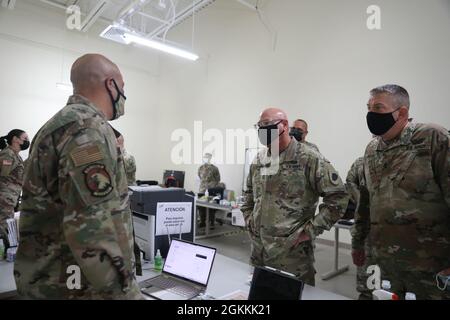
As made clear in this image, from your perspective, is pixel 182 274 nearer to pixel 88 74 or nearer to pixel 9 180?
pixel 88 74

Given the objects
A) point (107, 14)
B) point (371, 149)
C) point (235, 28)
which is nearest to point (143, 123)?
point (107, 14)

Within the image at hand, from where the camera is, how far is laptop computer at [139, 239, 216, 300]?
156 centimetres

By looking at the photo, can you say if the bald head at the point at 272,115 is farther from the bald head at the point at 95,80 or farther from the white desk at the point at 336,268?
the white desk at the point at 336,268

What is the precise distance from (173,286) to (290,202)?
0.88 meters

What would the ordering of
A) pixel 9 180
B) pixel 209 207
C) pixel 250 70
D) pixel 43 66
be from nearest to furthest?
pixel 9 180 < pixel 209 207 < pixel 250 70 < pixel 43 66

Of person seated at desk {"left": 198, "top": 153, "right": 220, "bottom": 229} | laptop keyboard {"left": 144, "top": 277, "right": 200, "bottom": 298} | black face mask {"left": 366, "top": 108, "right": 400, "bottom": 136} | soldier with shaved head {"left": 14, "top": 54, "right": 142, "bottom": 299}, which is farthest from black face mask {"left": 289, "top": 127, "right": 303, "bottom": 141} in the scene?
person seated at desk {"left": 198, "top": 153, "right": 220, "bottom": 229}

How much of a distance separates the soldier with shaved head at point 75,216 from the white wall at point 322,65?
14.0 feet

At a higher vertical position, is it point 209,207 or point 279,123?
point 279,123

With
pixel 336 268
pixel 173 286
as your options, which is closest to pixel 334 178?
pixel 173 286

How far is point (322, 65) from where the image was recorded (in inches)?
201

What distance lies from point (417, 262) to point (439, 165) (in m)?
0.50

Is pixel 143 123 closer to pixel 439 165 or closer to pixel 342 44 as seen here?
pixel 342 44

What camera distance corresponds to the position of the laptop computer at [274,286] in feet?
4.03

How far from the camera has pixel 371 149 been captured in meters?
1.79
